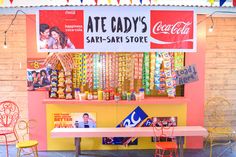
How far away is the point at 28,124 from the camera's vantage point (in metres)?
5.93

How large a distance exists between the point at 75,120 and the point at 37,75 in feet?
3.90

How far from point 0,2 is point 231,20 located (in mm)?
4786

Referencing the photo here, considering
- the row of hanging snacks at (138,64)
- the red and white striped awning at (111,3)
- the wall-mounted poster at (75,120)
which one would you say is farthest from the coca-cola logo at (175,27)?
the wall-mounted poster at (75,120)

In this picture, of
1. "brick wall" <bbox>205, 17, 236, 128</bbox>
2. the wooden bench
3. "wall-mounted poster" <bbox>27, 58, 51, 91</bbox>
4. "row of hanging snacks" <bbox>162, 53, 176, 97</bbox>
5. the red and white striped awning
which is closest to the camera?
the red and white striped awning

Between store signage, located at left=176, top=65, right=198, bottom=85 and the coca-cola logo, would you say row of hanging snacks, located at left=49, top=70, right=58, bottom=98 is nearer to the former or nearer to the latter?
the coca-cola logo

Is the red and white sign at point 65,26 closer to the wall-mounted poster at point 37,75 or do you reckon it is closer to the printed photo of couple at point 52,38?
the printed photo of couple at point 52,38

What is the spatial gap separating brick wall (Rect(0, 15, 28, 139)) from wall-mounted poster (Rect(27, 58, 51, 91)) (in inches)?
21.1

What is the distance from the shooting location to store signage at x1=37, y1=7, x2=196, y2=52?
190 inches

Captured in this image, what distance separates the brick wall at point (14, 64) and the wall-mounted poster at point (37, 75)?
54cm

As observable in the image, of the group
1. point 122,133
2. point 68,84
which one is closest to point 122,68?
point 68,84

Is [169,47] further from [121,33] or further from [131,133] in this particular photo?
[131,133]

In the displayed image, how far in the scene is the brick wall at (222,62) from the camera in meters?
6.33

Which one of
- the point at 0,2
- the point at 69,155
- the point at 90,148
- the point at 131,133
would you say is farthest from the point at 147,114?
the point at 0,2

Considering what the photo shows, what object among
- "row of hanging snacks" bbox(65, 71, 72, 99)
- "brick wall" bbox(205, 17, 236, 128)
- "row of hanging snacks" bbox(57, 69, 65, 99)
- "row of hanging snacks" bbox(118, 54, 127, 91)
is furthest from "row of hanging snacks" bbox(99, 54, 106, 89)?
"brick wall" bbox(205, 17, 236, 128)
